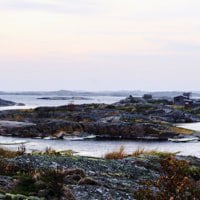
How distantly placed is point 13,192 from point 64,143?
33.8m

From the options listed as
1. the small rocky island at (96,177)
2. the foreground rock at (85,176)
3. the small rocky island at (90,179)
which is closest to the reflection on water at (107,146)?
the small rocky island at (96,177)

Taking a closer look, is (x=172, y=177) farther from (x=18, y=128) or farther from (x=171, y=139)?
(x=18, y=128)

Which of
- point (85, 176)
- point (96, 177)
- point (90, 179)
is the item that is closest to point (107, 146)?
point (96, 177)

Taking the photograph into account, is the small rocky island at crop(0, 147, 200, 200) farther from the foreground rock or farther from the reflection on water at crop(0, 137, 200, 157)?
the reflection on water at crop(0, 137, 200, 157)

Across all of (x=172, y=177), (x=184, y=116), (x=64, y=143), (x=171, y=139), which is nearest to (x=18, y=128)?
(x=64, y=143)

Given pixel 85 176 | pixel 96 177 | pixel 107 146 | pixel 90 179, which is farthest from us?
pixel 107 146

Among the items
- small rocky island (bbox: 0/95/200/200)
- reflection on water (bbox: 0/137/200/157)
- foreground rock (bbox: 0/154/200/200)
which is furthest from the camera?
reflection on water (bbox: 0/137/200/157)

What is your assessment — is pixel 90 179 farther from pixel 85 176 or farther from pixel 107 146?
pixel 107 146

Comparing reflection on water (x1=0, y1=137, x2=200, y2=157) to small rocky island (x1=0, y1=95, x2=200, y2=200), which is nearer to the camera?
small rocky island (x1=0, y1=95, x2=200, y2=200)

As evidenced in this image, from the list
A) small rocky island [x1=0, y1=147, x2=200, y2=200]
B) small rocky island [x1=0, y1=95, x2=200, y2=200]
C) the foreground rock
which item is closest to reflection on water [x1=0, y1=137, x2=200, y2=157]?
small rocky island [x1=0, y1=95, x2=200, y2=200]

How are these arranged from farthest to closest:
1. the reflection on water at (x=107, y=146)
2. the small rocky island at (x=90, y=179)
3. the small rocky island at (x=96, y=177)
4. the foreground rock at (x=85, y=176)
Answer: the reflection on water at (x=107, y=146)
the foreground rock at (x=85, y=176)
the small rocky island at (x=90, y=179)
the small rocky island at (x=96, y=177)

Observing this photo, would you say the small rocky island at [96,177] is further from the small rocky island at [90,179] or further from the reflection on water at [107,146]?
the reflection on water at [107,146]

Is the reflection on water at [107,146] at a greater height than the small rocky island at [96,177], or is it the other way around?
the small rocky island at [96,177]

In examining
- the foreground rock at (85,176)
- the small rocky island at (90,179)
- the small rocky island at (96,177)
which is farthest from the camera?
the foreground rock at (85,176)
